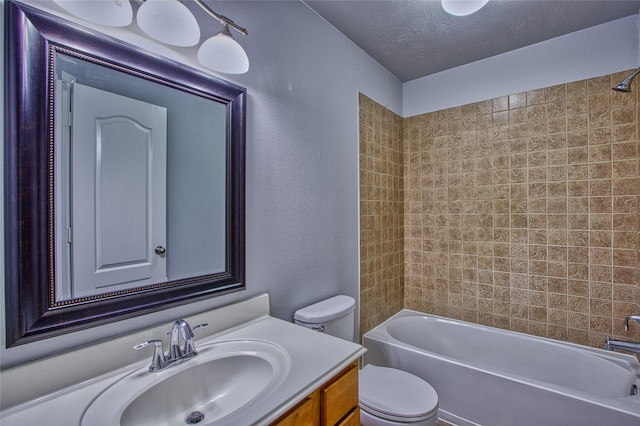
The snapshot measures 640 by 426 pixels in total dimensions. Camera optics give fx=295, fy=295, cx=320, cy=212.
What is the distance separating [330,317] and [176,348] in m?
0.80

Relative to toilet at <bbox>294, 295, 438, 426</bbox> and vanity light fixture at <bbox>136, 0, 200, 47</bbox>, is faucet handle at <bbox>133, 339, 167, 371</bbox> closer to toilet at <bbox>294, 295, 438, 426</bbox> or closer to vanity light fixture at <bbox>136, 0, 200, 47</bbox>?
toilet at <bbox>294, 295, 438, 426</bbox>

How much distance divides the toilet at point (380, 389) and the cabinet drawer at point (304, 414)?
617 millimetres

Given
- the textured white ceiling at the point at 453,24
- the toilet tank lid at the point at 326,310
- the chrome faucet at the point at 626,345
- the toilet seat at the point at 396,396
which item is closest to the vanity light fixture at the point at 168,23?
the textured white ceiling at the point at 453,24

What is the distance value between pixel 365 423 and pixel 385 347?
0.64 meters

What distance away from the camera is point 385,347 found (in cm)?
209

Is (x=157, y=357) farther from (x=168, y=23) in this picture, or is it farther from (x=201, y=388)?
(x=168, y=23)

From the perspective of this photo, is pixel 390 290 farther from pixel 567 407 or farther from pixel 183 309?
pixel 183 309

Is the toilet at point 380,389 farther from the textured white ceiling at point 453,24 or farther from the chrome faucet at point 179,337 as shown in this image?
the textured white ceiling at point 453,24

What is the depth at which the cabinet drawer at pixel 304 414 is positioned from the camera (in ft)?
2.66

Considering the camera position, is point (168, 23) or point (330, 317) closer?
point (168, 23)

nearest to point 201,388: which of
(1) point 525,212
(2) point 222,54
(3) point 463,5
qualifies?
(2) point 222,54

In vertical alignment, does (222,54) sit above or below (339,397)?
above

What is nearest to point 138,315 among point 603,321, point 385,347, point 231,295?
point 231,295

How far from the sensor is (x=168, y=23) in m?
0.97
